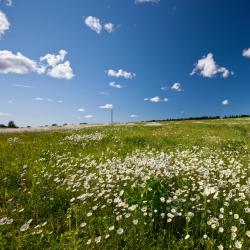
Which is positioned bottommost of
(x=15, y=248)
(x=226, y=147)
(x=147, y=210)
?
(x=15, y=248)

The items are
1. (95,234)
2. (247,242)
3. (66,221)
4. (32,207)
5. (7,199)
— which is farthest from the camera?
(7,199)

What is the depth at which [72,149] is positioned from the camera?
37.6ft

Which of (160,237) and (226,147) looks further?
(226,147)

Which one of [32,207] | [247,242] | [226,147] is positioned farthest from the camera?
[226,147]

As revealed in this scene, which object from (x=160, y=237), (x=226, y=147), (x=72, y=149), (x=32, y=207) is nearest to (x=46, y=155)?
(x=72, y=149)

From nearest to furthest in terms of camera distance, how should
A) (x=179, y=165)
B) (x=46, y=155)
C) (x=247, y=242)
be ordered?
1. (x=247, y=242)
2. (x=179, y=165)
3. (x=46, y=155)

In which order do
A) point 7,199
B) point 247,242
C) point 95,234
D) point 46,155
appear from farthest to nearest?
point 46,155 < point 7,199 < point 95,234 < point 247,242

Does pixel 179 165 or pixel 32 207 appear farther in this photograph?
pixel 179 165

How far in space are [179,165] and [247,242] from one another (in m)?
3.62

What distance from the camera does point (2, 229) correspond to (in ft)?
14.3

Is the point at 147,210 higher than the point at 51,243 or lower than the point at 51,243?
higher

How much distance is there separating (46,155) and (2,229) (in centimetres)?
572

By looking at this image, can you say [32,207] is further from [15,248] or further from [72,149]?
[72,149]

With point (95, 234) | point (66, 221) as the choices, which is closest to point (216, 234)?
point (95, 234)
